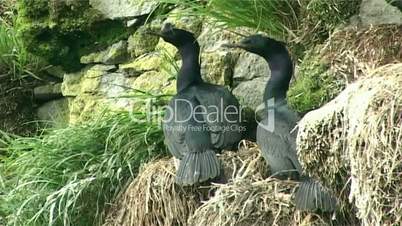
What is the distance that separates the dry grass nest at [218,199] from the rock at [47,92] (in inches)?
61.1

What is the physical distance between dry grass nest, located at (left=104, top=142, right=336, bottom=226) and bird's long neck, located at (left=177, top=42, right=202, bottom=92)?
370 millimetres

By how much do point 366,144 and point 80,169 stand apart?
6.37 feet

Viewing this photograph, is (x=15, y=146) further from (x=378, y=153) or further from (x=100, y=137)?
(x=378, y=153)

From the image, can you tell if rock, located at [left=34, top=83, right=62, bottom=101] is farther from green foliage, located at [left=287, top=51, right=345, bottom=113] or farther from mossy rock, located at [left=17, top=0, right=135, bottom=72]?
green foliage, located at [left=287, top=51, right=345, bottom=113]

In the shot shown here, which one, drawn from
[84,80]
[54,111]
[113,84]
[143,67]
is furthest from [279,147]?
[54,111]

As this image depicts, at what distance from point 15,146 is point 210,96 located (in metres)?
1.29

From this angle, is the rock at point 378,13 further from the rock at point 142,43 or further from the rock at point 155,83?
the rock at point 142,43

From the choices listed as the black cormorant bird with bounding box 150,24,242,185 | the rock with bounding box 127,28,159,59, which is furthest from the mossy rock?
the black cormorant bird with bounding box 150,24,242,185

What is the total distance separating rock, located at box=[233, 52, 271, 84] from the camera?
16.4 ft

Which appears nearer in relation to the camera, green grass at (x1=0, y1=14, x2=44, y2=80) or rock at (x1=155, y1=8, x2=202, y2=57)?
rock at (x1=155, y1=8, x2=202, y2=57)

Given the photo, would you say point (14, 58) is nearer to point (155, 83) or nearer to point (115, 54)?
point (115, 54)

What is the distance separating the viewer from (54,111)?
605cm

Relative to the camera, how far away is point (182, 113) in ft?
14.6

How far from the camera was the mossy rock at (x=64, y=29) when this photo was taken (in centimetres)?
574
